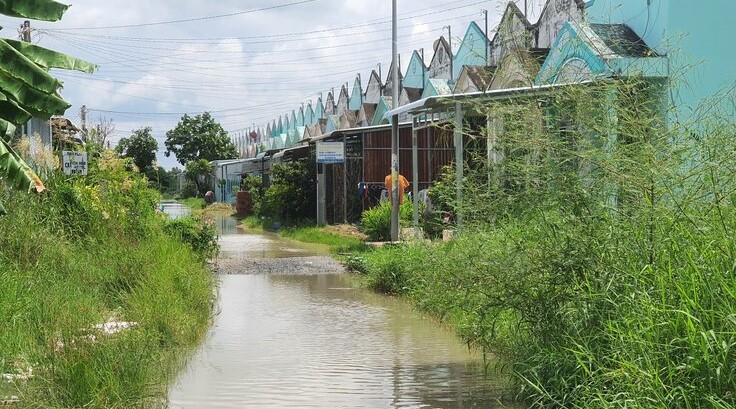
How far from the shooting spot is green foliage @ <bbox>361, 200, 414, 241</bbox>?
64.4ft

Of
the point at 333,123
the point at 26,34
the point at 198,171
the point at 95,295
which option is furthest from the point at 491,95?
the point at 198,171

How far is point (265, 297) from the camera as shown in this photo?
13.5 m

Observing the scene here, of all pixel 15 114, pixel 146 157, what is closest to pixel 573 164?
pixel 15 114

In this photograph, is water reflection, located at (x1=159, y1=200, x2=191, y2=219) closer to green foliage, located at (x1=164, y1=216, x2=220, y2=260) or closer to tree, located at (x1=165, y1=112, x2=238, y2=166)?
green foliage, located at (x1=164, y1=216, x2=220, y2=260)

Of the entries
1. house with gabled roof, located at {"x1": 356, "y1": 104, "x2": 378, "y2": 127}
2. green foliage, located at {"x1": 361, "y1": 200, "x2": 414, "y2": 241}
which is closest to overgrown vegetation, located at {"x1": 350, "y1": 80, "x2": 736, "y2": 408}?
green foliage, located at {"x1": 361, "y1": 200, "x2": 414, "y2": 241}

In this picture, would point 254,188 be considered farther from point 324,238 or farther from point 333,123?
point 324,238

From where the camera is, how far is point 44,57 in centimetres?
827

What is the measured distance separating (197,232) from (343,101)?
36.8m

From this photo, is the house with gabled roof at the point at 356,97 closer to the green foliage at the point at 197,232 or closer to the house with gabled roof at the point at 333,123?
the house with gabled roof at the point at 333,123

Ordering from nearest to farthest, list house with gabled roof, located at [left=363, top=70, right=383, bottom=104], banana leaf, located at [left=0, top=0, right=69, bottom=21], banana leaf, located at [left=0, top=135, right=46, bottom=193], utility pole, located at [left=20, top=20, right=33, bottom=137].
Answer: banana leaf, located at [left=0, top=0, right=69, bottom=21]
banana leaf, located at [left=0, top=135, right=46, bottom=193]
utility pole, located at [left=20, top=20, right=33, bottom=137]
house with gabled roof, located at [left=363, top=70, right=383, bottom=104]

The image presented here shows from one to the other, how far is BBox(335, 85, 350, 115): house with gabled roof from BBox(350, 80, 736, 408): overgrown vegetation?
4327 cm

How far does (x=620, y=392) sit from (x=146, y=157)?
6025 cm

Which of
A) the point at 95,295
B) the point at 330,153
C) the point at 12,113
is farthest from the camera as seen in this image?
the point at 330,153

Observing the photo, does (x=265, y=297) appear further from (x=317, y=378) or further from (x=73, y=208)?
(x=317, y=378)
